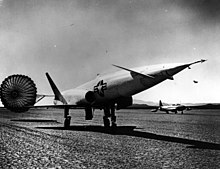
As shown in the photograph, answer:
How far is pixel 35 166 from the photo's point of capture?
7348 millimetres

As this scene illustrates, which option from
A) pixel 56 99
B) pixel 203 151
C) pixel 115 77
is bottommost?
pixel 203 151

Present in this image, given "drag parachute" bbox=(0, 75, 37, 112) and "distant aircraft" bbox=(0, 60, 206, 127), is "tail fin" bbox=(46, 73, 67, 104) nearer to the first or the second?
"distant aircraft" bbox=(0, 60, 206, 127)

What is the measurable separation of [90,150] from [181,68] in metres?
6.25

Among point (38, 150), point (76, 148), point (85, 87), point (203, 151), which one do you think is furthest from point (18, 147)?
point (85, 87)

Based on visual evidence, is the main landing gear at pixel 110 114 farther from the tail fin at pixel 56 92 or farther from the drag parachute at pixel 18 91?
the drag parachute at pixel 18 91

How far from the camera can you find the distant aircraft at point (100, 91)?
1473 centimetres

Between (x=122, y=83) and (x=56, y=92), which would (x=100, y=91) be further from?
(x=56, y=92)

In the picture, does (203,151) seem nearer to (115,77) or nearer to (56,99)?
(115,77)

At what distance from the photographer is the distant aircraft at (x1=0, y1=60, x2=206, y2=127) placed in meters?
14.7

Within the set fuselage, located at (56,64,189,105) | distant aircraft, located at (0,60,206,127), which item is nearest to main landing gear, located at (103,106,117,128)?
distant aircraft, located at (0,60,206,127)

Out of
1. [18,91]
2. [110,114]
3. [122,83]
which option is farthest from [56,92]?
[122,83]

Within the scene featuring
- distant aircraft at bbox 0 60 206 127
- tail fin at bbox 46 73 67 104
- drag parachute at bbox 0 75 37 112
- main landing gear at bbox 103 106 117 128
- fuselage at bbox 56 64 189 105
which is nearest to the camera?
fuselage at bbox 56 64 189 105

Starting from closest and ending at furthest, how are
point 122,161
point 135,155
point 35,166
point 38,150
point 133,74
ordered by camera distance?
point 35,166 < point 122,161 < point 135,155 < point 38,150 < point 133,74

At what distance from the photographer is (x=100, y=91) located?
18828 mm
